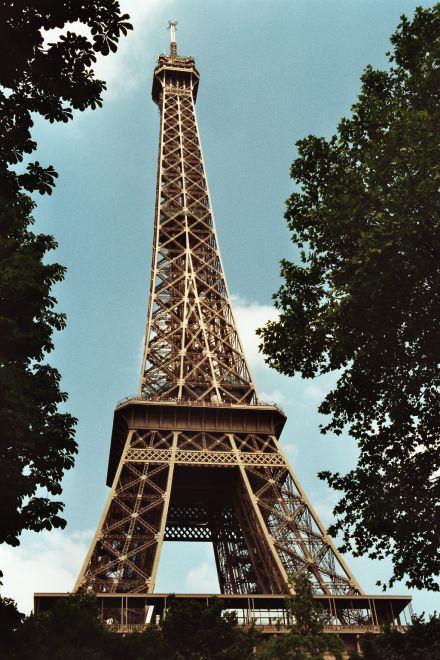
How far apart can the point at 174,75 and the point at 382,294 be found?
57733 mm

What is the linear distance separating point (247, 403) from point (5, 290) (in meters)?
30.6

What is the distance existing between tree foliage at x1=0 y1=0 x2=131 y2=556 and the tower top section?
5646 cm

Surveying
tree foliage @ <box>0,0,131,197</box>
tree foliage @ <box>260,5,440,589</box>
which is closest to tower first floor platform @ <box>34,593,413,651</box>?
tree foliage @ <box>260,5,440,589</box>

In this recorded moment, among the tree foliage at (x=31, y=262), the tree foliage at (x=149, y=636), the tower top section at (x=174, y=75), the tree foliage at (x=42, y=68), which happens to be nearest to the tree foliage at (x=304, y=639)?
the tree foliage at (x=149, y=636)

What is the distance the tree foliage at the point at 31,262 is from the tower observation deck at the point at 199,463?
18.4 m

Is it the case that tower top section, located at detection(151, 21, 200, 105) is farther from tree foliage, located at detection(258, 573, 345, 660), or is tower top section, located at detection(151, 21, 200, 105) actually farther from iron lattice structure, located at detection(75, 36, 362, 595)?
tree foliage, located at detection(258, 573, 345, 660)

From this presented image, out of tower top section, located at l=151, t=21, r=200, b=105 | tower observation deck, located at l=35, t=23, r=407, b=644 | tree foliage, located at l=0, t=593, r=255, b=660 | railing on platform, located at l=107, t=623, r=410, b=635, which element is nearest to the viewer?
tree foliage, located at l=0, t=593, r=255, b=660

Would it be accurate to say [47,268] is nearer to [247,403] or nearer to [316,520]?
[316,520]

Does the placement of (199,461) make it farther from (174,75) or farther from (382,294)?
(174,75)

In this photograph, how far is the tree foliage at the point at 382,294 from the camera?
16.5 meters

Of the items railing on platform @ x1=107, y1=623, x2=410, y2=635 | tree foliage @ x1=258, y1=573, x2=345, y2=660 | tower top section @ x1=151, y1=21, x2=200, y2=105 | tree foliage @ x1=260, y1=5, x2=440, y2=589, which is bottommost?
tree foliage @ x1=258, y1=573, x2=345, y2=660

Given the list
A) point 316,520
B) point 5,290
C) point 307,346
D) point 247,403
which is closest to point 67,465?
point 5,290

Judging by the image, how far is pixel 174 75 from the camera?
227 ft

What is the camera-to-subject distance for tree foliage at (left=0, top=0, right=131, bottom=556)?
11.6 meters
